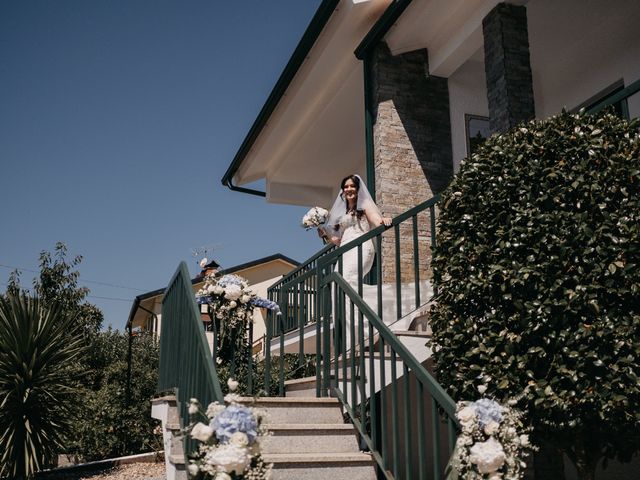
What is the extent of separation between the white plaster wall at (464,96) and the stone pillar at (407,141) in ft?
0.30

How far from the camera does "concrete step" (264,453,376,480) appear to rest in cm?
386

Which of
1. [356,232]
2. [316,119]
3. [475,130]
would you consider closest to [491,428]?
[356,232]

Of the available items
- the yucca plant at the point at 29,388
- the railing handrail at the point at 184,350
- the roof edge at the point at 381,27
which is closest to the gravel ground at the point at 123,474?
the yucca plant at the point at 29,388

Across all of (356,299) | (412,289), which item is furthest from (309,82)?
(356,299)

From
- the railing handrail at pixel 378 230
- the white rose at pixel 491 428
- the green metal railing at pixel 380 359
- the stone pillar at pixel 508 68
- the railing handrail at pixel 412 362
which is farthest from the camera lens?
the stone pillar at pixel 508 68

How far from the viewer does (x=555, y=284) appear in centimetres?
338

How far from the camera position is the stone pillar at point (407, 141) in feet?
24.2

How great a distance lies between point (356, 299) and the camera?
439 cm

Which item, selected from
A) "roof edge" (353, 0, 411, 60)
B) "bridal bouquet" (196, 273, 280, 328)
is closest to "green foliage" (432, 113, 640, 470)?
"bridal bouquet" (196, 273, 280, 328)

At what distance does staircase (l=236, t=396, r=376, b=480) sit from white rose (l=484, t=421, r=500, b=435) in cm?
129

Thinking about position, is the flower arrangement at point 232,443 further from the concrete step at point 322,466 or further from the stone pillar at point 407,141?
the stone pillar at point 407,141

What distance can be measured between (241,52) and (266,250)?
65.9 ft

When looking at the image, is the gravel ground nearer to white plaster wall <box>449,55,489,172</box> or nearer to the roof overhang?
the roof overhang

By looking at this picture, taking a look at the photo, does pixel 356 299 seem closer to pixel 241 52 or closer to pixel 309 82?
pixel 309 82
